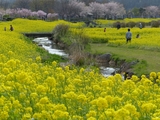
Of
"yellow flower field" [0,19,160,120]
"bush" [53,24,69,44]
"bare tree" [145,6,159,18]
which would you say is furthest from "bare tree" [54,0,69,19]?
"yellow flower field" [0,19,160,120]

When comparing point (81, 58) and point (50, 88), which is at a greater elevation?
point (50, 88)

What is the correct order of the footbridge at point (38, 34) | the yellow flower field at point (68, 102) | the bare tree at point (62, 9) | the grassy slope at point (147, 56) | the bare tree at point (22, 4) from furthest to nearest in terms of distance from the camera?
1. the bare tree at point (22, 4)
2. the bare tree at point (62, 9)
3. the footbridge at point (38, 34)
4. the grassy slope at point (147, 56)
5. the yellow flower field at point (68, 102)

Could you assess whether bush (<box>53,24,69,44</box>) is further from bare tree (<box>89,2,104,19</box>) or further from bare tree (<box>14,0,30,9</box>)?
bare tree (<box>14,0,30,9</box>)

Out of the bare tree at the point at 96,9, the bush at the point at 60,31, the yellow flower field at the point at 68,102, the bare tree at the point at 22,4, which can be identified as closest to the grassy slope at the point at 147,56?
the yellow flower field at the point at 68,102

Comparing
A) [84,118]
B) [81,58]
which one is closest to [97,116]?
[84,118]

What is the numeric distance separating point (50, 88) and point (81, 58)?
42.4 feet

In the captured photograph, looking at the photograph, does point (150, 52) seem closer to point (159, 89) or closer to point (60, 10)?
point (159, 89)

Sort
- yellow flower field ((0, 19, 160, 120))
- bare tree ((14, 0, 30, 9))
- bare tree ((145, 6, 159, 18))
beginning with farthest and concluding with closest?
1. bare tree ((14, 0, 30, 9))
2. bare tree ((145, 6, 159, 18))
3. yellow flower field ((0, 19, 160, 120))

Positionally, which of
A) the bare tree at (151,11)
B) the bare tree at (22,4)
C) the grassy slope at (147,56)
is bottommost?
the grassy slope at (147,56)

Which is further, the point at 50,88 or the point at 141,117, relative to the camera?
the point at 50,88

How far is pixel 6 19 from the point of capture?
220 feet

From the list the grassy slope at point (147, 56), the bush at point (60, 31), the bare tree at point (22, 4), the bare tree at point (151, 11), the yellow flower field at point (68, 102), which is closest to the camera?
the yellow flower field at point (68, 102)

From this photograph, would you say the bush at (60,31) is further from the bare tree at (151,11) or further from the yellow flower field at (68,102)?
the bare tree at (151,11)

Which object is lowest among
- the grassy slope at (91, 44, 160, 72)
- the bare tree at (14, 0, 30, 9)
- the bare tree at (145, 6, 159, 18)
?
the grassy slope at (91, 44, 160, 72)
